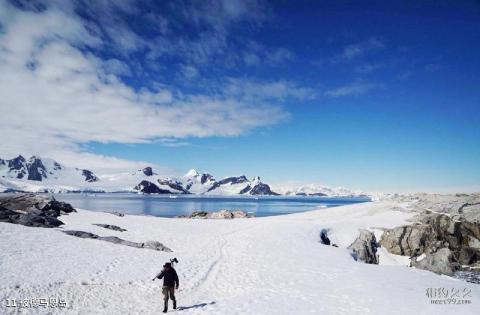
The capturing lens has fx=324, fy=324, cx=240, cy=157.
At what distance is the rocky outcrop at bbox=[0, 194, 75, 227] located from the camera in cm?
3250

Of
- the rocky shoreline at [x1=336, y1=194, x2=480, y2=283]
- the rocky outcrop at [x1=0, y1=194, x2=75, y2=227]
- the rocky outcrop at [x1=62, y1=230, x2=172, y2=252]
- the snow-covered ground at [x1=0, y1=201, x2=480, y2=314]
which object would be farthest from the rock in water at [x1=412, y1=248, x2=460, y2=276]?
the rocky outcrop at [x1=0, y1=194, x2=75, y2=227]

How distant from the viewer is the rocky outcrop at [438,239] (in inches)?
1501

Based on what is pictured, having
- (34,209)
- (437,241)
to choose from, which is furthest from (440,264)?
(34,209)

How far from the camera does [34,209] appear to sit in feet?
125

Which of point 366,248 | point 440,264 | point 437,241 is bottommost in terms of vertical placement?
point 440,264

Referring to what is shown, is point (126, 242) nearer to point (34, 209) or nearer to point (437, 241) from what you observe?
point (34, 209)

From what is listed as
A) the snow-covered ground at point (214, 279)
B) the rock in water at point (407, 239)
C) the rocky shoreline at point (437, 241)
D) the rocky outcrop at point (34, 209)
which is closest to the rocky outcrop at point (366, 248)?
the rocky shoreline at point (437, 241)

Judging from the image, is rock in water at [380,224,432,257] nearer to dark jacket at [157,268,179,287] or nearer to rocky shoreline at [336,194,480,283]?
rocky shoreline at [336,194,480,283]

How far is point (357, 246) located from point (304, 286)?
20542 millimetres

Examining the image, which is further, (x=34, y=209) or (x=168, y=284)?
(x=34, y=209)

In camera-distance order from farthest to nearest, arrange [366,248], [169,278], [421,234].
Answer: [421,234] → [366,248] → [169,278]

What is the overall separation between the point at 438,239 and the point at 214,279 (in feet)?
110

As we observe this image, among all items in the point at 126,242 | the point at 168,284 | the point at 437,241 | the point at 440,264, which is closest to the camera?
the point at 168,284

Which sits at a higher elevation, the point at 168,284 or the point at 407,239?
the point at 168,284
